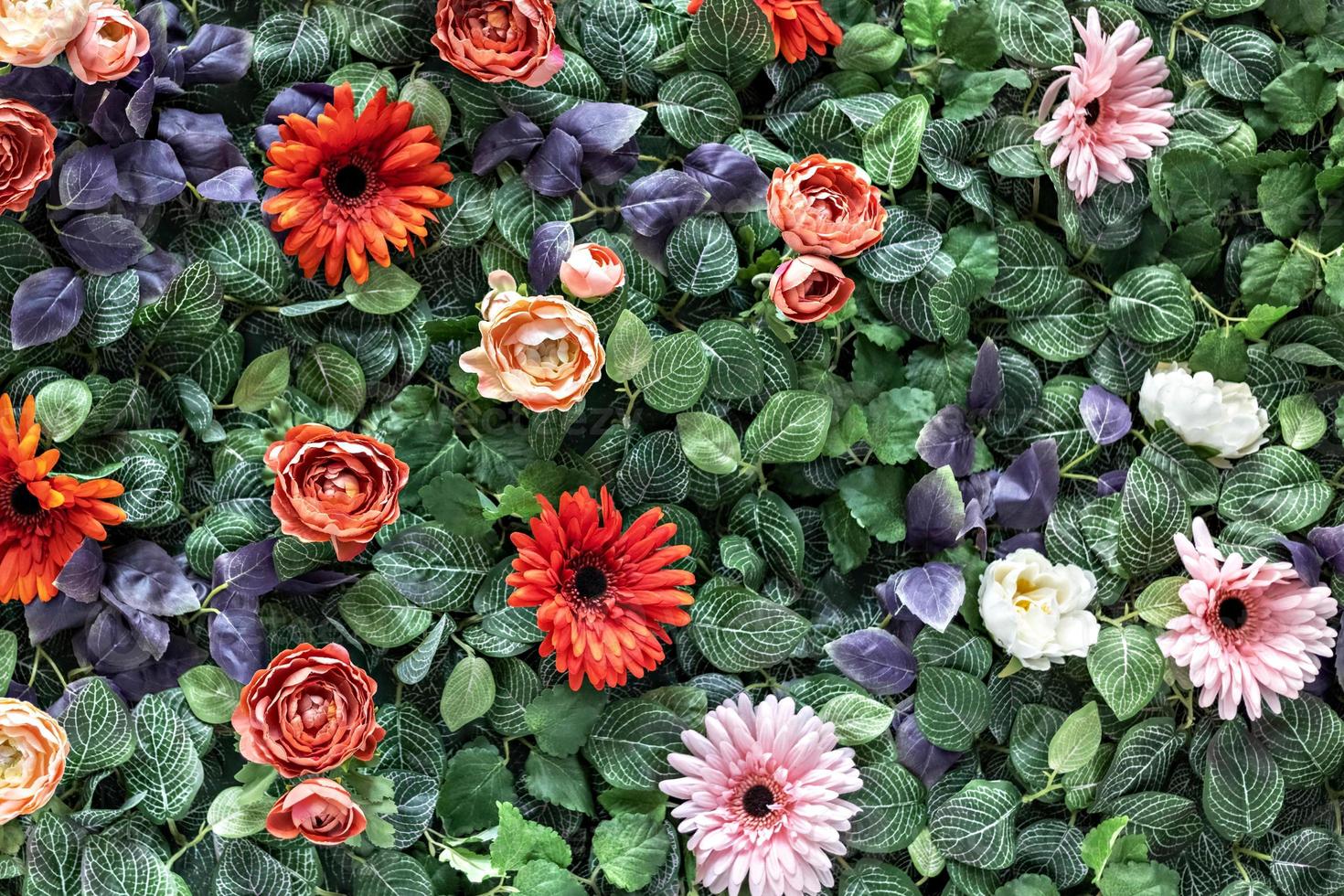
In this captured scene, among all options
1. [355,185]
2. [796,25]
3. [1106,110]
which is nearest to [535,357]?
[355,185]

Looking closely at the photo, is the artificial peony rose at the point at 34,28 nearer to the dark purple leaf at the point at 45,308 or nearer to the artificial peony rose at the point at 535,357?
the dark purple leaf at the point at 45,308

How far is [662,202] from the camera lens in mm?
851

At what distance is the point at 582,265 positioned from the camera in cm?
79

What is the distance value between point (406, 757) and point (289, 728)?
0.10 m

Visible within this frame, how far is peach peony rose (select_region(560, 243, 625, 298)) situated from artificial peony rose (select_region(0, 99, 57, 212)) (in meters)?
0.35

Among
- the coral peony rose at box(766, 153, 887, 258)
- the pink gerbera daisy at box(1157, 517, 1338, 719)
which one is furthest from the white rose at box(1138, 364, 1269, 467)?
the coral peony rose at box(766, 153, 887, 258)

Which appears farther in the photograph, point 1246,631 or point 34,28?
point 1246,631

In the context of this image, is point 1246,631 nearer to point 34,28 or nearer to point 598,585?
point 598,585

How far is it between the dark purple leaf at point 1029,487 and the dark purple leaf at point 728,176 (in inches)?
11.2

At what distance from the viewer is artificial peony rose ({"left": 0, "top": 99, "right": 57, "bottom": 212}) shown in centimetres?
75

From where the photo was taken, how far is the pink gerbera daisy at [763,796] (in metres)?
0.83

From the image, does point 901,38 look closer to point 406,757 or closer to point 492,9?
point 492,9

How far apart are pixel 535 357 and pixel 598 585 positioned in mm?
163

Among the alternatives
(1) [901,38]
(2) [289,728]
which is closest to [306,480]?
(2) [289,728]
